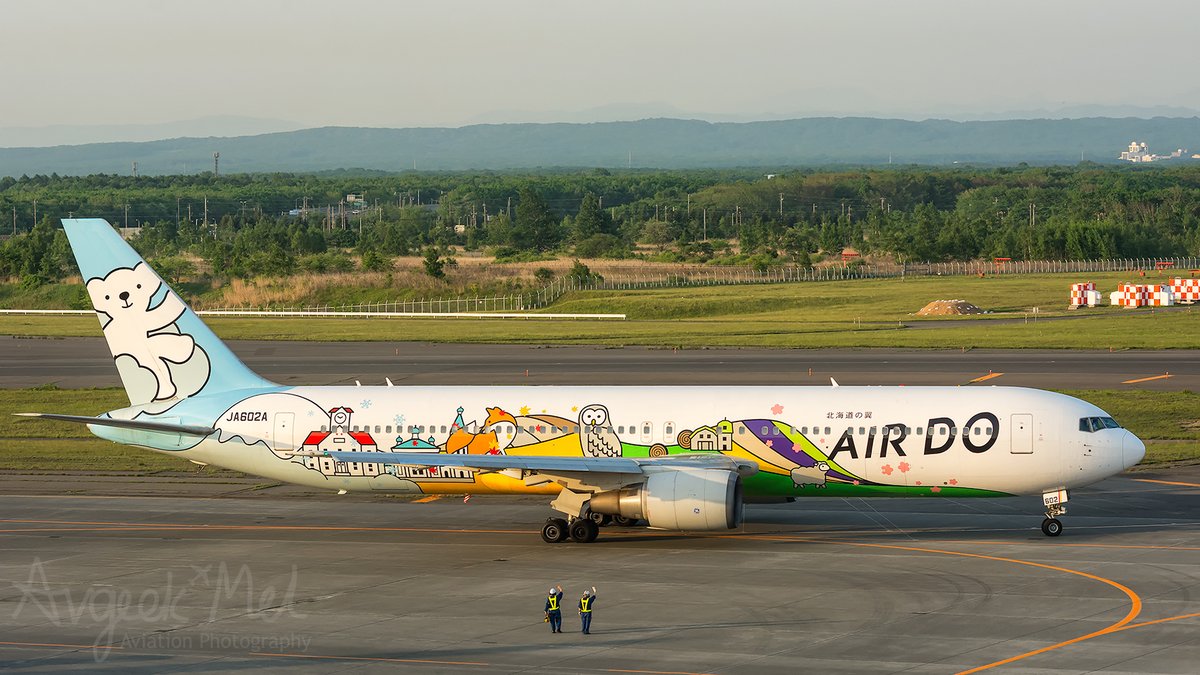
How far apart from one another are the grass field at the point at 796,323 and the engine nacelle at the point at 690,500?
59715 mm

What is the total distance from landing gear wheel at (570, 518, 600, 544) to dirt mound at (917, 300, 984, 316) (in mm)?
86084

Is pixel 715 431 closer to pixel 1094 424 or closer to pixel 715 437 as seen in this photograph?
pixel 715 437

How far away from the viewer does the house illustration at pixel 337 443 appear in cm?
4303

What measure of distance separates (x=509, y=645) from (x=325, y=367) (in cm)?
6163

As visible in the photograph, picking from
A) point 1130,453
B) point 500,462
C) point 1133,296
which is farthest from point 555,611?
point 1133,296

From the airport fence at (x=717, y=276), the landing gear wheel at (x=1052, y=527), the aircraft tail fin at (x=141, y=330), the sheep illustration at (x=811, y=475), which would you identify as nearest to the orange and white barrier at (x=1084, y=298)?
the airport fence at (x=717, y=276)

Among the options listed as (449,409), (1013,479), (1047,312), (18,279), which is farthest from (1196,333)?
(18,279)

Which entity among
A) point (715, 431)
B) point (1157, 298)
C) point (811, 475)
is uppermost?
point (1157, 298)

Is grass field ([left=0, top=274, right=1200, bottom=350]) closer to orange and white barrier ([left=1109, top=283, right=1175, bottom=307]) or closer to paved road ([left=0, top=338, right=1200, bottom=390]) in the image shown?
orange and white barrier ([left=1109, top=283, right=1175, bottom=307])

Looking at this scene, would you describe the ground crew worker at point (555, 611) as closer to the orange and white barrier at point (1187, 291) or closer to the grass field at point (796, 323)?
the grass field at point (796, 323)

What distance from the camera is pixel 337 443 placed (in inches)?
1709

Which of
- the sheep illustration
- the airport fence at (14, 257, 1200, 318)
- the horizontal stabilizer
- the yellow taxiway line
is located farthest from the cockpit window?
the airport fence at (14, 257, 1200, 318)

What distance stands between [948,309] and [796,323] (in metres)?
14.3

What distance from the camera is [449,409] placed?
43.1 m
